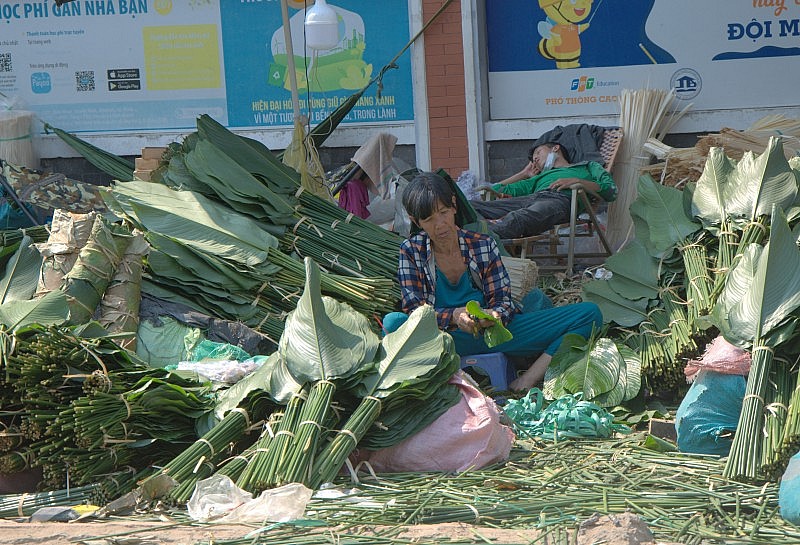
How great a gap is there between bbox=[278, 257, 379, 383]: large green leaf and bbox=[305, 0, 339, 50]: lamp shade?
3.38 m

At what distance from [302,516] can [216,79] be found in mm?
→ 6433

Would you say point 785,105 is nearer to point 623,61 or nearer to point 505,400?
point 623,61

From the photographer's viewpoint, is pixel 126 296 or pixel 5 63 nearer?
pixel 126 296

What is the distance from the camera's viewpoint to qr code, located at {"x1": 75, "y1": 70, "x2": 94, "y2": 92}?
29.9ft

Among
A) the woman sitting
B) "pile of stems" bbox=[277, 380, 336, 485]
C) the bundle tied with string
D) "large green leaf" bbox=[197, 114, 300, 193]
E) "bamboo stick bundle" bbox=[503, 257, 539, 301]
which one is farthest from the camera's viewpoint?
the bundle tied with string

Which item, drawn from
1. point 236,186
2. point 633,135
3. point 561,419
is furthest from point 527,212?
point 561,419

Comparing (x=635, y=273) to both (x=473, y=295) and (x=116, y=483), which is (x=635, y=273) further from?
(x=116, y=483)

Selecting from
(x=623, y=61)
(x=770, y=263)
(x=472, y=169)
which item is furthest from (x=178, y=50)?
(x=770, y=263)

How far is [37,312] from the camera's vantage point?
3977 mm

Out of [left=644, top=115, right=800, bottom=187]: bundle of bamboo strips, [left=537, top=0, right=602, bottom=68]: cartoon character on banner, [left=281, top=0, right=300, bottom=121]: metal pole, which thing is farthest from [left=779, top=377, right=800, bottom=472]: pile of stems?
Answer: [left=537, top=0, right=602, bottom=68]: cartoon character on banner

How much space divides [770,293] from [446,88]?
17.0 feet

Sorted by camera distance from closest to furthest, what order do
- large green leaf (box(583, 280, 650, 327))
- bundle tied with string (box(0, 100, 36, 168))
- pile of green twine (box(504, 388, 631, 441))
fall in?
pile of green twine (box(504, 388, 631, 441))
large green leaf (box(583, 280, 650, 327))
bundle tied with string (box(0, 100, 36, 168))

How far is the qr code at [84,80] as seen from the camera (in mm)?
9125

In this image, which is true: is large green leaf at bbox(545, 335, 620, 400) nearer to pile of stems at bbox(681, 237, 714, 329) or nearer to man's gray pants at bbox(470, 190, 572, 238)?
pile of stems at bbox(681, 237, 714, 329)
